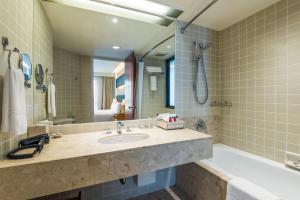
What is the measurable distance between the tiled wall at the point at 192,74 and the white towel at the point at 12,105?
5.29 ft

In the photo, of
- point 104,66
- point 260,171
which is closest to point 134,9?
point 104,66

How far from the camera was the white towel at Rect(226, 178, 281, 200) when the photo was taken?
40.2 inches

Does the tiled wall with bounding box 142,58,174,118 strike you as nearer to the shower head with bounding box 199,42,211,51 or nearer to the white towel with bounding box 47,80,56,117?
the shower head with bounding box 199,42,211,51

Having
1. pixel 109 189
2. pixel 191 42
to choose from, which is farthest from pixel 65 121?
pixel 191 42

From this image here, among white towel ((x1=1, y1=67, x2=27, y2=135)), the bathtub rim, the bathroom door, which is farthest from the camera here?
the bathroom door

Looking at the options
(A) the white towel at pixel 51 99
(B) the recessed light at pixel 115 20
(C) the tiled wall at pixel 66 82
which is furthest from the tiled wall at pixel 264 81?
(A) the white towel at pixel 51 99

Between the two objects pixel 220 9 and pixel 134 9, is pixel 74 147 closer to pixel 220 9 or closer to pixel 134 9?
pixel 134 9

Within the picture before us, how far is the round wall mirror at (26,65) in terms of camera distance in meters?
1.13

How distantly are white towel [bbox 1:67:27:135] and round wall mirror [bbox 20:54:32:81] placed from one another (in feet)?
1.10

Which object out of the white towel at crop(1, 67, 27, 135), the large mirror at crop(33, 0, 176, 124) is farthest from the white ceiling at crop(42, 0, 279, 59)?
the white towel at crop(1, 67, 27, 135)

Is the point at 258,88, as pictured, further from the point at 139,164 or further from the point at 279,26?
the point at 139,164

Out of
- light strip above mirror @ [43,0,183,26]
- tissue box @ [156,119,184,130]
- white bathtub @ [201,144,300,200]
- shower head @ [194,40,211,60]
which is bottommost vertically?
white bathtub @ [201,144,300,200]

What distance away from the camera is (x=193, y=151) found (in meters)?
1.32

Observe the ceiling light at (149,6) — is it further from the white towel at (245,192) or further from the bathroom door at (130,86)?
the white towel at (245,192)
